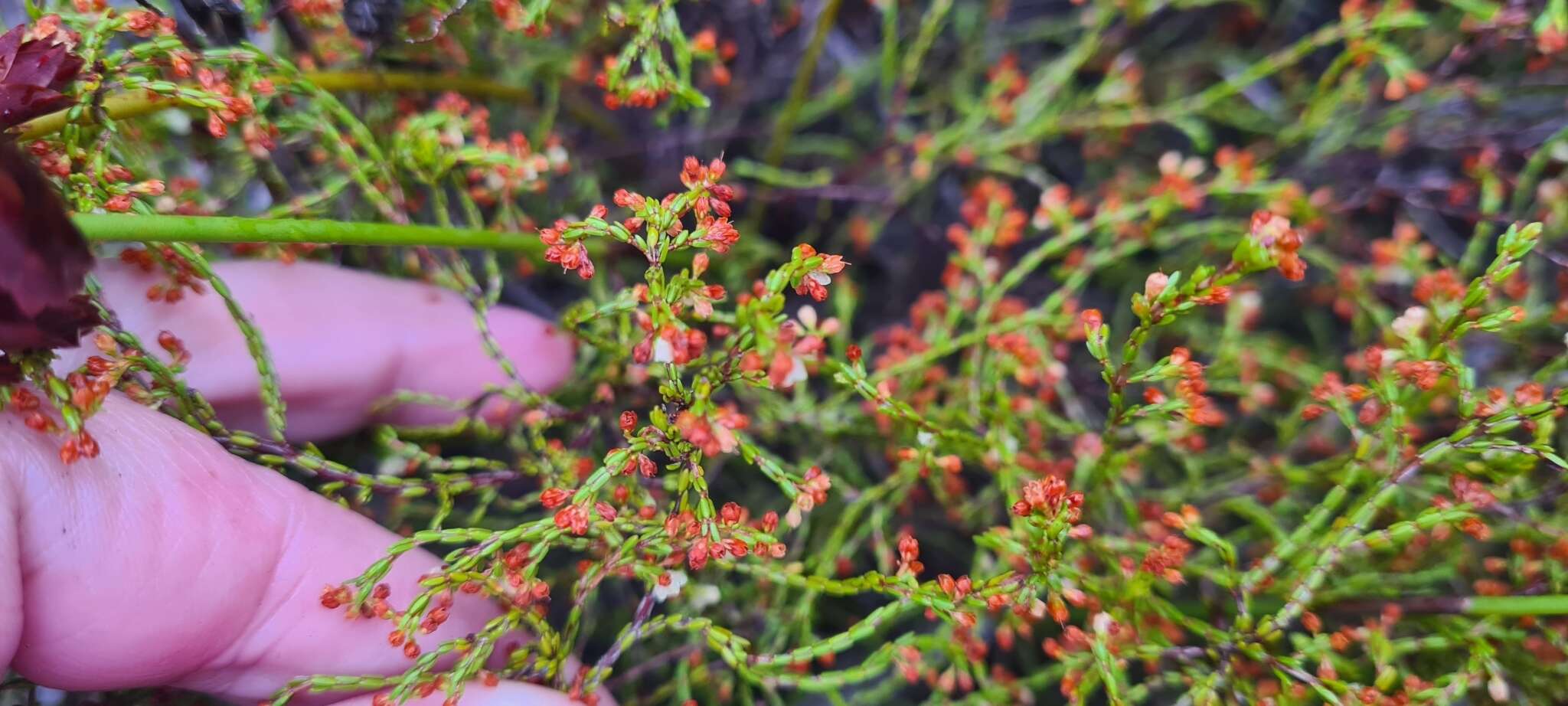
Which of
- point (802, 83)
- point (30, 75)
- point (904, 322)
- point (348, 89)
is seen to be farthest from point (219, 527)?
point (904, 322)

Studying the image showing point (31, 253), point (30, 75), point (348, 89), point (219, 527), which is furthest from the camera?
point (348, 89)

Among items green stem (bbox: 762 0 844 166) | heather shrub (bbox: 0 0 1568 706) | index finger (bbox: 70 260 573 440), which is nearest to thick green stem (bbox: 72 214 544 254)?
heather shrub (bbox: 0 0 1568 706)

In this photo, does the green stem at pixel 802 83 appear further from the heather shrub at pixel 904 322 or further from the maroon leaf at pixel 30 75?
the maroon leaf at pixel 30 75

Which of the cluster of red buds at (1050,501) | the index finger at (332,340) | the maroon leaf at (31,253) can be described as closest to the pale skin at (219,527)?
the index finger at (332,340)

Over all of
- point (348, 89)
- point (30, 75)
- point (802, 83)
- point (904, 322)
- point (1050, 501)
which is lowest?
point (904, 322)

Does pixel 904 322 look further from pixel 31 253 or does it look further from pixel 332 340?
pixel 31 253

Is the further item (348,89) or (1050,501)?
(348,89)
